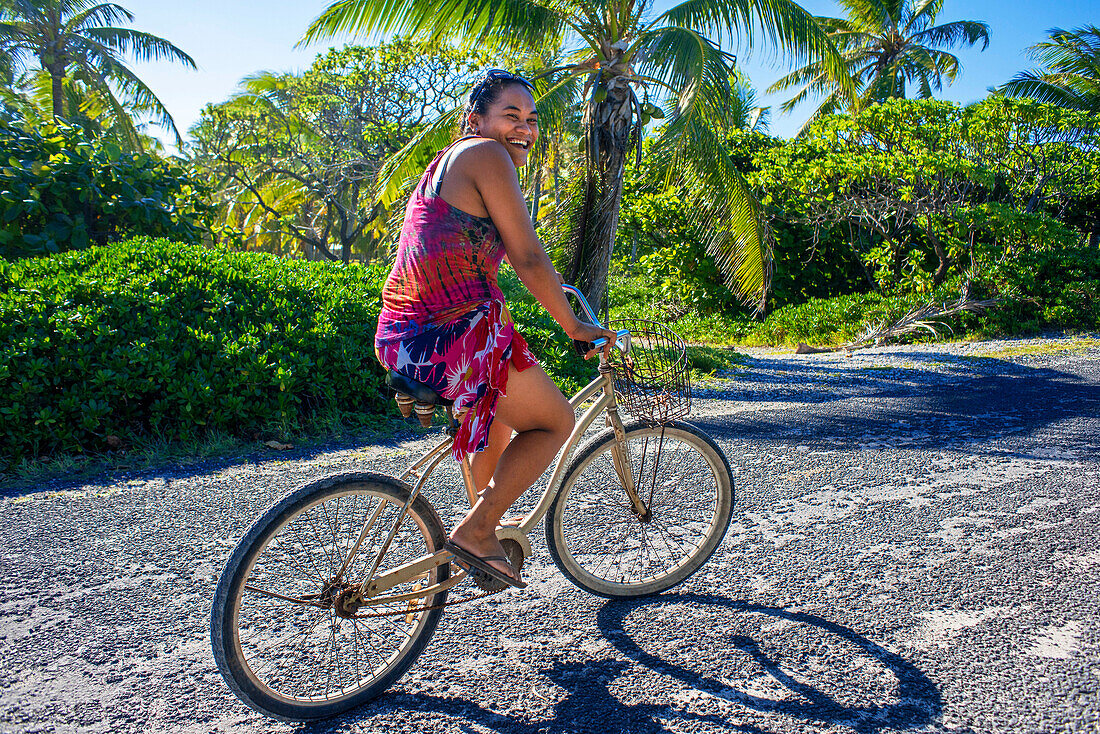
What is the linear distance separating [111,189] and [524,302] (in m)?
4.31

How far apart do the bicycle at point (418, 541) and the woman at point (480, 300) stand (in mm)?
106

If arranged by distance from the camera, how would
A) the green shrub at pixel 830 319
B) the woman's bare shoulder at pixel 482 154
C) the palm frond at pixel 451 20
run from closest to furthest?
the woman's bare shoulder at pixel 482 154 → the palm frond at pixel 451 20 → the green shrub at pixel 830 319

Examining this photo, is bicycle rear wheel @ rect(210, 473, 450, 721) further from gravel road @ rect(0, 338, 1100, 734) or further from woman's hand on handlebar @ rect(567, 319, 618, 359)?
woman's hand on handlebar @ rect(567, 319, 618, 359)

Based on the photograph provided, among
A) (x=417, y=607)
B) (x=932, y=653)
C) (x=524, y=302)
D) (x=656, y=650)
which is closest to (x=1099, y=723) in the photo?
(x=932, y=653)

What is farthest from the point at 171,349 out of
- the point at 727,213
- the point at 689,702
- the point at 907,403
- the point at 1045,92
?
the point at 1045,92

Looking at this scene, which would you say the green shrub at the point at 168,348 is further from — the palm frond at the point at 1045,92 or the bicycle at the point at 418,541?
the palm frond at the point at 1045,92

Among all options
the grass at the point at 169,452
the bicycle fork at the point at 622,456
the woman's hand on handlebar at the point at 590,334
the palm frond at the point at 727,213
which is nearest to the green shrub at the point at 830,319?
the palm frond at the point at 727,213

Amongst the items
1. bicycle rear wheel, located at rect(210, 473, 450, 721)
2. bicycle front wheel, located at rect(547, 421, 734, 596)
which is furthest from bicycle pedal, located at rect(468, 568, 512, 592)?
bicycle front wheel, located at rect(547, 421, 734, 596)

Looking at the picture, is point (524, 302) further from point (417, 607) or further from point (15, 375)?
point (417, 607)

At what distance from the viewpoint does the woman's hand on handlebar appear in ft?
7.81

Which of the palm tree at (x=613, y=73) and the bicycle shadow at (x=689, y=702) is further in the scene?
the palm tree at (x=613, y=73)

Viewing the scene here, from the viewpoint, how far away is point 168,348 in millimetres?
5125

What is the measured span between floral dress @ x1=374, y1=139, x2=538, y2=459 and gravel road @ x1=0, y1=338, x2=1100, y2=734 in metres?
0.92

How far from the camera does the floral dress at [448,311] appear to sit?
2.19 metres
